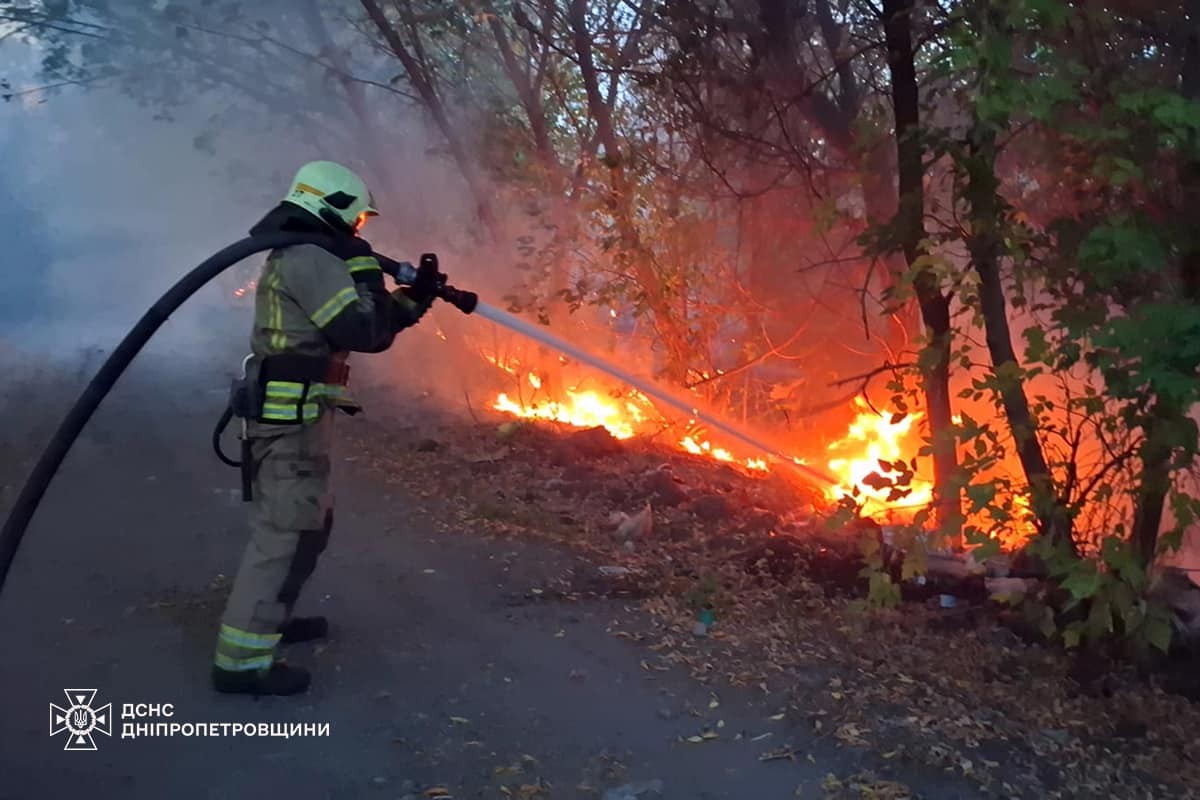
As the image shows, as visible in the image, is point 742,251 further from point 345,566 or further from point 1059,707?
point 1059,707

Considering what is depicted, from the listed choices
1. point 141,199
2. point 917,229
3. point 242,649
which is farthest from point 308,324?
point 141,199

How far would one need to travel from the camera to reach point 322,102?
980 centimetres

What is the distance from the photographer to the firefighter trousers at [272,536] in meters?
3.61

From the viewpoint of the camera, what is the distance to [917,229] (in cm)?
407

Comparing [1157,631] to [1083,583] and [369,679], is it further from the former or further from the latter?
[369,679]

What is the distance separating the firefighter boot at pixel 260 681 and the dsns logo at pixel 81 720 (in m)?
0.37

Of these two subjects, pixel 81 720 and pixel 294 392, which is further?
pixel 294 392

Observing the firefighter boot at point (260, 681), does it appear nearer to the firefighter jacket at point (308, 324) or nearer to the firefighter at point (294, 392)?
the firefighter at point (294, 392)

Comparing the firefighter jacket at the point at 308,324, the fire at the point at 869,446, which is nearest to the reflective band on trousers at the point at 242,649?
the firefighter jacket at the point at 308,324

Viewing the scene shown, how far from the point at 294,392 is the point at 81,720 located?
4.40ft

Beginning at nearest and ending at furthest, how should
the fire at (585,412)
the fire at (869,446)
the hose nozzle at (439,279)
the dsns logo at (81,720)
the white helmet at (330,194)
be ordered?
the dsns logo at (81,720) < the white helmet at (330,194) < the hose nozzle at (439,279) < the fire at (869,446) < the fire at (585,412)

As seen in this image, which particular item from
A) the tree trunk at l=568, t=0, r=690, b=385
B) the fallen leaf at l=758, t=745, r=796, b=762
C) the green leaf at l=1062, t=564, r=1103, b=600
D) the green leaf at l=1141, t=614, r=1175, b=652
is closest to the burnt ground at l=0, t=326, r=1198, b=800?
the fallen leaf at l=758, t=745, r=796, b=762

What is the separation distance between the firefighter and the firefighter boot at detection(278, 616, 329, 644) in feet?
1.15

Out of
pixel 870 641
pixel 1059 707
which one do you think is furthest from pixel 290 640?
pixel 1059 707
